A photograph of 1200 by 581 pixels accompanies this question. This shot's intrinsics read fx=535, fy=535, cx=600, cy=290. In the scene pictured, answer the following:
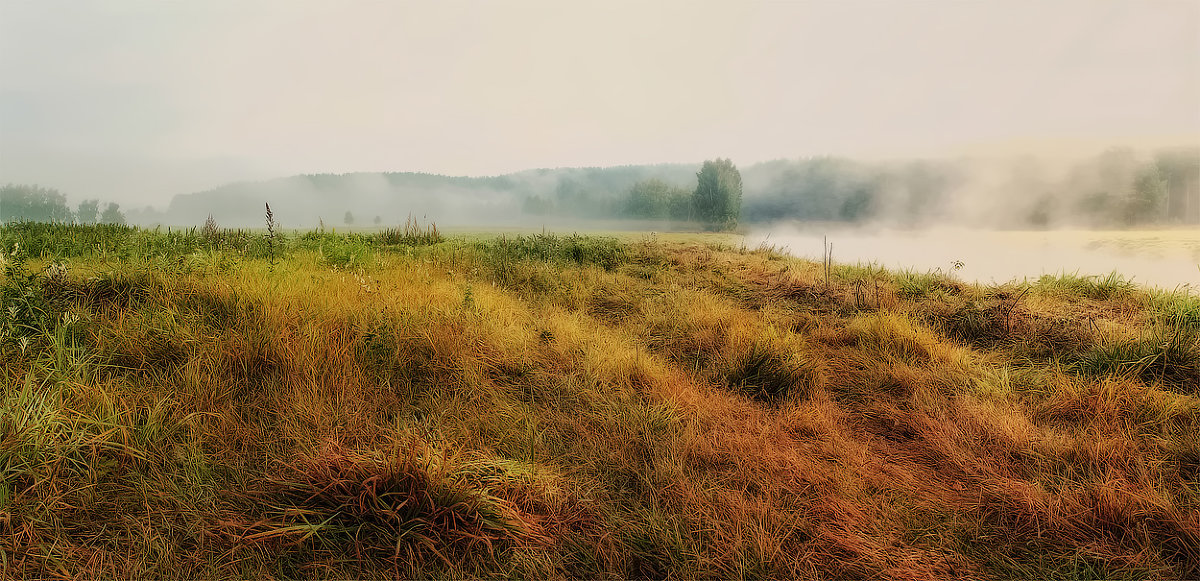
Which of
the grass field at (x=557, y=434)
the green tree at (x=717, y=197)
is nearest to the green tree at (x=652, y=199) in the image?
the green tree at (x=717, y=197)

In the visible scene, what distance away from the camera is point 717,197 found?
11586mm

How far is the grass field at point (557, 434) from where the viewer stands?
2.06 m

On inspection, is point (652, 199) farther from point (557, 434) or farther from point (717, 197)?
point (557, 434)

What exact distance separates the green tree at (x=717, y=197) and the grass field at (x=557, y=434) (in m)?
6.48

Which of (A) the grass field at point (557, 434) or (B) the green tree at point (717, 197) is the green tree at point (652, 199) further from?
(A) the grass field at point (557, 434)

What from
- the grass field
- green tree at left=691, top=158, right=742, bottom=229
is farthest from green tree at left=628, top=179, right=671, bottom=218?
the grass field

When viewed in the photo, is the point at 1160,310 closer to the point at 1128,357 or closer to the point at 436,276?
the point at 1128,357

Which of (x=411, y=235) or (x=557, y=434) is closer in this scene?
(x=557, y=434)

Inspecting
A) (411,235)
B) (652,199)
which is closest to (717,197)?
(652,199)

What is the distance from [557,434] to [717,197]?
9547 mm

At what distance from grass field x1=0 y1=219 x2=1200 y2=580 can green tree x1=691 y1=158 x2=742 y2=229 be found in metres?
6.48

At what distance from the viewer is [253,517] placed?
7.04ft

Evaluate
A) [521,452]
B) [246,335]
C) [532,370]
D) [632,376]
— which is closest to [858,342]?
[632,376]

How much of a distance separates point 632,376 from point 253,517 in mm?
2328
